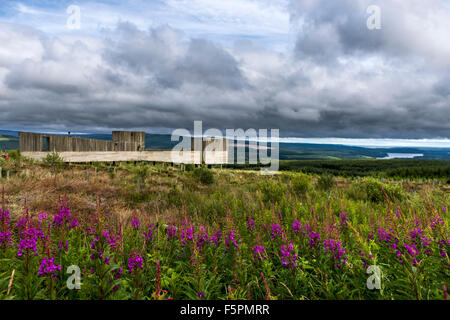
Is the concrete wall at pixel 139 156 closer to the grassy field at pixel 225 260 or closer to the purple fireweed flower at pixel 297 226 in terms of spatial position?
the grassy field at pixel 225 260

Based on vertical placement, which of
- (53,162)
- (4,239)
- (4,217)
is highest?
(53,162)

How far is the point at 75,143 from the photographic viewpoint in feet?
47.0

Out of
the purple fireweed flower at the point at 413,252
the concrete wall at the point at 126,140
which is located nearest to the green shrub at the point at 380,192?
Answer: the purple fireweed flower at the point at 413,252

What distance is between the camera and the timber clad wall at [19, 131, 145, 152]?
13.5 meters

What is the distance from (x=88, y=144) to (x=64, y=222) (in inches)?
503

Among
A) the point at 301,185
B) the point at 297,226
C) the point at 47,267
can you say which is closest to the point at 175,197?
the point at 301,185

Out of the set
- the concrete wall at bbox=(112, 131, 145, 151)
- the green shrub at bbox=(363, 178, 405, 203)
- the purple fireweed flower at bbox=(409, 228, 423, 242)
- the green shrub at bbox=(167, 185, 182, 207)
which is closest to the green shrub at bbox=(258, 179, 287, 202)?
the green shrub at bbox=(167, 185, 182, 207)

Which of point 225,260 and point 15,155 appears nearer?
point 225,260

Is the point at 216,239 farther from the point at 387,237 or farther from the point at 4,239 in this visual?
the point at 4,239

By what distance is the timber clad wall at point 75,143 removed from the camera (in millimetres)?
13491

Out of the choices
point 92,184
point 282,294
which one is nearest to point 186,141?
point 92,184

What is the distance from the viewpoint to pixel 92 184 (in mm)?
10602

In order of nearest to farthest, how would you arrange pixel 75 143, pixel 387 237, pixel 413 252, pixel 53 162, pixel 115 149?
pixel 413 252
pixel 387 237
pixel 53 162
pixel 75 143
pixel 115 149

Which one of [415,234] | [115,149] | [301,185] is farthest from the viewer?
[115,149]
